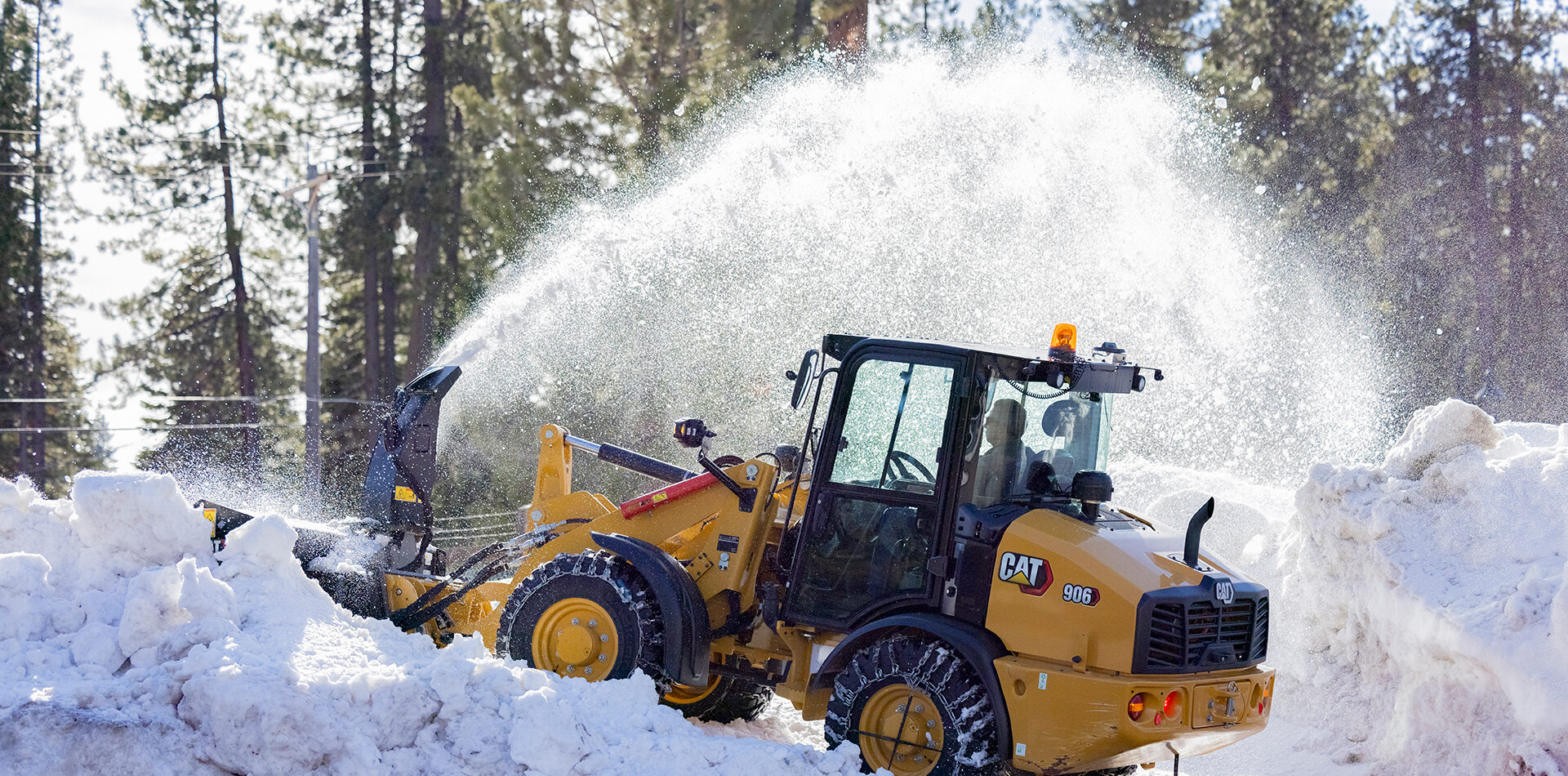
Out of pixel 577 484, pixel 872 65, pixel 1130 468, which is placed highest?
pixel 872 65

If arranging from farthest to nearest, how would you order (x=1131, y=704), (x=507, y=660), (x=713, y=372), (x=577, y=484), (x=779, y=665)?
(x=577, y=484), (x=713, y=372), (x=779, y=665), (x=507, y=660), (x=1131, y=704)

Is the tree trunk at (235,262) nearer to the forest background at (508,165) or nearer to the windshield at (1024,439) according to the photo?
the forest background at (508,165)

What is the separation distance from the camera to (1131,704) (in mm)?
5504

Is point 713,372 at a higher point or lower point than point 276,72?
lower

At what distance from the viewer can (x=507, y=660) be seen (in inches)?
234

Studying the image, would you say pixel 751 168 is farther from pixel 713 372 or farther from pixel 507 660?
pixel 507 660

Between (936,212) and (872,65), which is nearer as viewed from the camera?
(936,212)

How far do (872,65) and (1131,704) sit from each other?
48.0ft

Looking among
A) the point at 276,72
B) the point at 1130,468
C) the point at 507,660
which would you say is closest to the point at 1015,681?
the point at 507,660

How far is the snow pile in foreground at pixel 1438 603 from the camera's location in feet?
20.8

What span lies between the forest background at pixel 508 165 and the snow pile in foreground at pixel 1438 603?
1151cm

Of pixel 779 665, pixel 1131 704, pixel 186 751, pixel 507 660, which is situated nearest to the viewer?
pixel 186 751

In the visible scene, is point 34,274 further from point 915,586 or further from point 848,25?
point 915,586

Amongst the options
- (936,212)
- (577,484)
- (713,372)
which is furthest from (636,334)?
(936,212)
